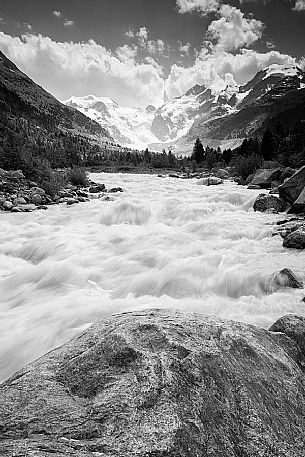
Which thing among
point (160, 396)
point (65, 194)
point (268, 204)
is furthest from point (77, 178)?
point (160, 396)

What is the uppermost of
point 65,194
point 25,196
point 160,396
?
point 160,396

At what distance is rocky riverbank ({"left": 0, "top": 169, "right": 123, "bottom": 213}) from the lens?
16656 mm

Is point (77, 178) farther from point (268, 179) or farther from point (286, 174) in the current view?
point (286, 174)

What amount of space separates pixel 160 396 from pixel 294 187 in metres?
15.1

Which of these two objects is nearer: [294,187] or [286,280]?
[286,280]

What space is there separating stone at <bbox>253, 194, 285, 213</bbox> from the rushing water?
4.16ft

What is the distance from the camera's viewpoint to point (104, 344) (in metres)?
3.04

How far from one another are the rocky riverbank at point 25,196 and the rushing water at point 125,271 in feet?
5.59

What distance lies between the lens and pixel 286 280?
709 centimetres

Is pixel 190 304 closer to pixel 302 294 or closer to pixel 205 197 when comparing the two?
pixel 302 294

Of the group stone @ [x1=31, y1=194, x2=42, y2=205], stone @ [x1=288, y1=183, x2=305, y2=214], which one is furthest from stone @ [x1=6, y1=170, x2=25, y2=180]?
stone @ [x1=288, y1=183, x2=305, y2=214]

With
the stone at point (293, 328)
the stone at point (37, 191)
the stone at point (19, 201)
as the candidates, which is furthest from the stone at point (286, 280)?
the stone at point (37, 191)

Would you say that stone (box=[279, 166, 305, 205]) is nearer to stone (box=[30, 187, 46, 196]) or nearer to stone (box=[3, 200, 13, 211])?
stone (box=[30, 187, 46, 196])

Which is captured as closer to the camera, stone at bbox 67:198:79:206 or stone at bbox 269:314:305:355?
stone at bbox 269:314:305:355
